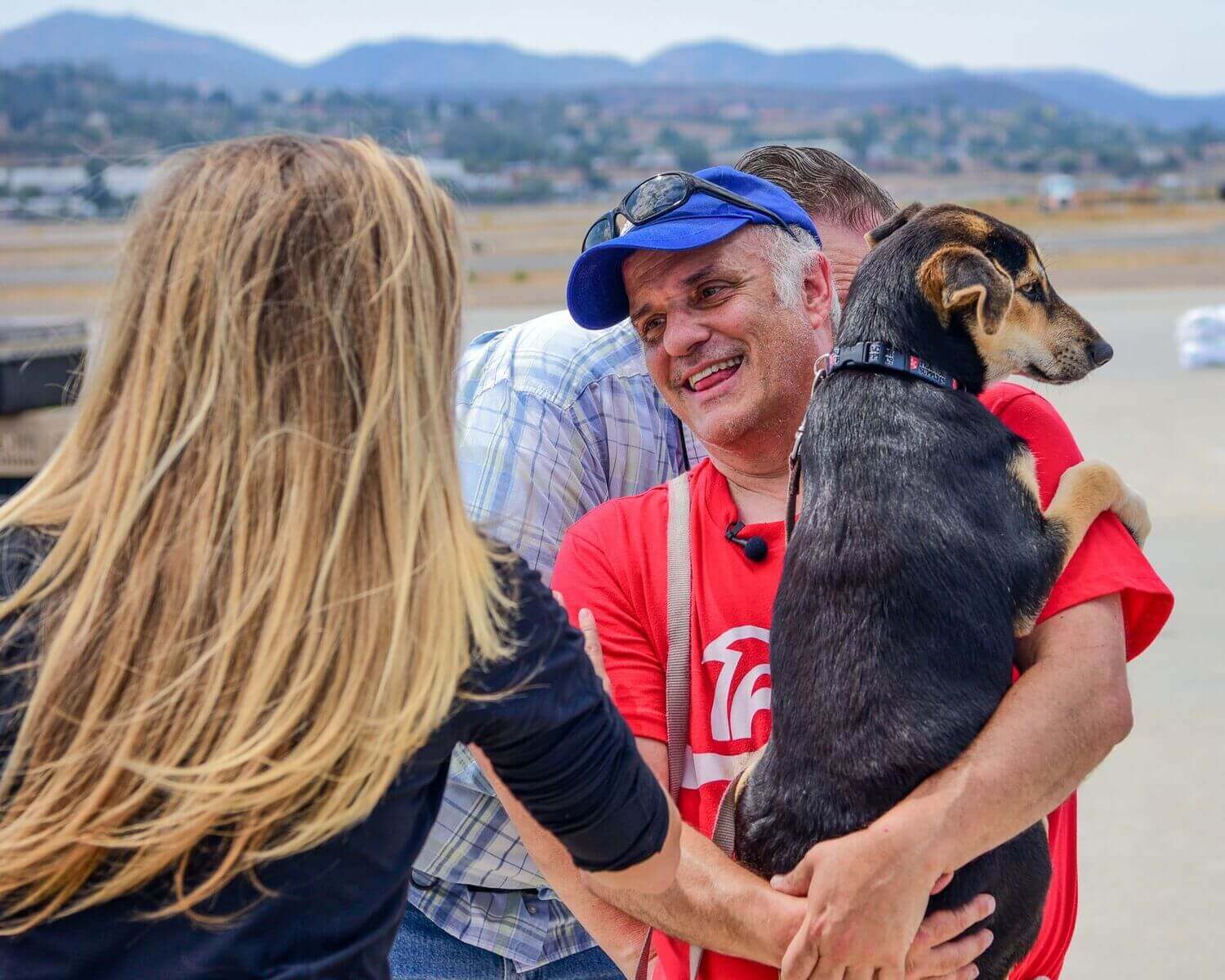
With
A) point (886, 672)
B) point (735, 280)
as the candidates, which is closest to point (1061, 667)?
point (886, 672)

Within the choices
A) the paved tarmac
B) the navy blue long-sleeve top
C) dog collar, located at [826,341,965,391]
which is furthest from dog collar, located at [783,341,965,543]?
the paved tarmac

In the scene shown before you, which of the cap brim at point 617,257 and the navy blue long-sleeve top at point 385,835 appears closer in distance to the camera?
the navy blue long-sleeve top at point 385,835

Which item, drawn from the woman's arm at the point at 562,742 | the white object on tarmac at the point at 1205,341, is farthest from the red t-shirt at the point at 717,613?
the white object on tarmac at the point at 1205,341

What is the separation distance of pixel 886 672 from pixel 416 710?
1143 mm

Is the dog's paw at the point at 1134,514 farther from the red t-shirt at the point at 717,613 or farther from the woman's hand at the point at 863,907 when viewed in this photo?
the woman's hand at the point at 863,907

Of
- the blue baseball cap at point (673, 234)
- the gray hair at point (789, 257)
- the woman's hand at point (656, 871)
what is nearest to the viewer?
the woman's hand at point (656, 871)

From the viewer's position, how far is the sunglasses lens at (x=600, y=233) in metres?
3.01

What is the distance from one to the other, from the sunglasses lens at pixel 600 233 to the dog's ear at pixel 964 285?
0.71m

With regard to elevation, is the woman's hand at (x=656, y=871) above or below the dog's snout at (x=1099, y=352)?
below

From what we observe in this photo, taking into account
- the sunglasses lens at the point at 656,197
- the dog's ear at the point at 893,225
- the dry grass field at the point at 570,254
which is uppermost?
the sunglasses lens at the point at 656,197

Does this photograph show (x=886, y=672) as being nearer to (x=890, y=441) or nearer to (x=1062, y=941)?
(x=890, y=441)

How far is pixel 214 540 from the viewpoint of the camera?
5.20ft

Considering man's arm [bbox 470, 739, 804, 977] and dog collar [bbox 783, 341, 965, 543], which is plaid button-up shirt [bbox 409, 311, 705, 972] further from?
dog collar [bbox 783, 341, 965, 543]

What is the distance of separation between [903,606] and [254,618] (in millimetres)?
1328
